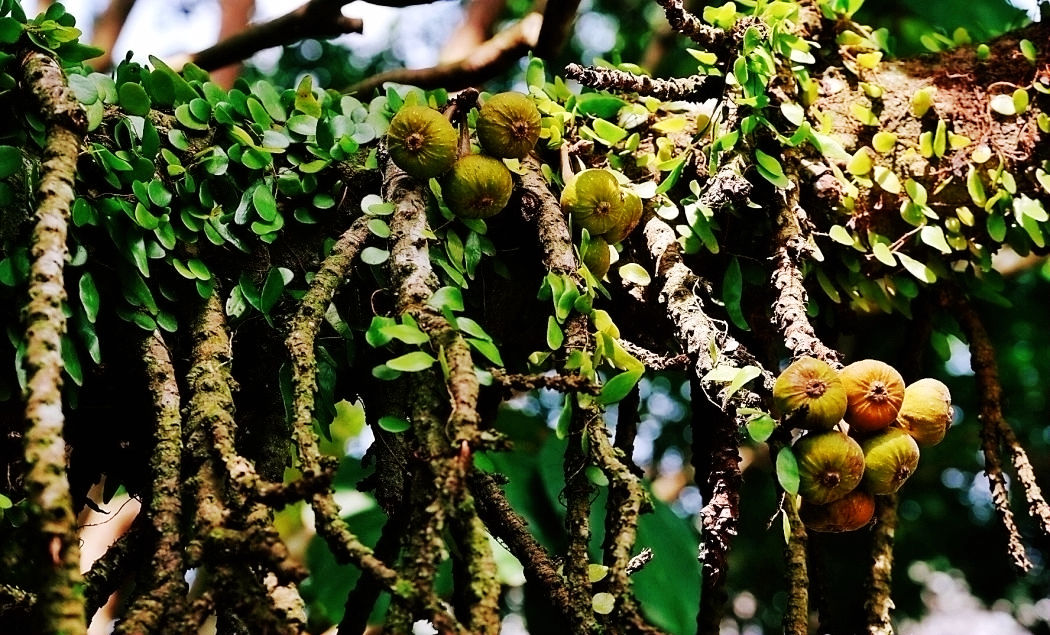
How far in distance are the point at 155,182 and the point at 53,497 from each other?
19.8 inches

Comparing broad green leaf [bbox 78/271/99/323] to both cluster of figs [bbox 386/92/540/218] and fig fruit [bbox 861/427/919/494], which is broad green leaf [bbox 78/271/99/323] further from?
fig fruit [bbox 861/427/919/494]

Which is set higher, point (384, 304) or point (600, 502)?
point (384, 304)

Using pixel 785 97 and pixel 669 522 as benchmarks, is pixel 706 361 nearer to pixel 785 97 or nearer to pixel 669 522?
pixel 785 97

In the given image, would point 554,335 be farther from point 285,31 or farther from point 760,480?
point 760,480

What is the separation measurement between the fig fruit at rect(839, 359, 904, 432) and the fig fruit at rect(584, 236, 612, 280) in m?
0.31

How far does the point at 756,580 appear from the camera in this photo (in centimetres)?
417

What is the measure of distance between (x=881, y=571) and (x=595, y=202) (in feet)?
2.07

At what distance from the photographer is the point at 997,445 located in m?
1.27

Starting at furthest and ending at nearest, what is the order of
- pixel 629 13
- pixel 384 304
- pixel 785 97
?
1. pixel 629 13
2. pixel 785 97
3. pixel 384 304

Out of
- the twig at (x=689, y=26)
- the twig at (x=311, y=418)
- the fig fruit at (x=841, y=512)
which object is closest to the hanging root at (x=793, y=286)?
the fig fruit at (x=841, y=512)

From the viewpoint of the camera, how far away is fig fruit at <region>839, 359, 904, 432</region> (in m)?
0.88

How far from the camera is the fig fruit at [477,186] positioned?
3.25 feet

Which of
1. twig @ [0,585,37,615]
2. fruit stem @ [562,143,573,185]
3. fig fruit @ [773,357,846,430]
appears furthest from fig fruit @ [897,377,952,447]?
twig @ [0,585,37,615]

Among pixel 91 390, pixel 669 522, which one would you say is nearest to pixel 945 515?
pixel 669 522
